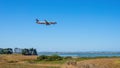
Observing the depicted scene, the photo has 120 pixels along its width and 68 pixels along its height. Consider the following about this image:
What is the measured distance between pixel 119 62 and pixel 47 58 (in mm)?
50659

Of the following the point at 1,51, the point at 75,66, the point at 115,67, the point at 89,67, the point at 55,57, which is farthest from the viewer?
the point at 1,51

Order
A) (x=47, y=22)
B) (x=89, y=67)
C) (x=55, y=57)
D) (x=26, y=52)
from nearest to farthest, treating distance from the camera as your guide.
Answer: (x=89, y=67)
(x=47, y=22)
(x=55, y=57)
(x=26, y=52)

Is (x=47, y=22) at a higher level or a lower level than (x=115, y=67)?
higher

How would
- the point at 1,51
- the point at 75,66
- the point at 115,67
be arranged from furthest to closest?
the point at 1,51, the point at 75,66, the point at 115,67

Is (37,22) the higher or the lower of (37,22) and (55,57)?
the higher

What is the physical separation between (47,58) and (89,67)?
5575 centimetres

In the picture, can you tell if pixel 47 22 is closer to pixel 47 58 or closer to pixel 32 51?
pixel 47 58

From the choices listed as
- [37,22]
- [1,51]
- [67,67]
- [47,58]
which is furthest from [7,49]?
[67,67]

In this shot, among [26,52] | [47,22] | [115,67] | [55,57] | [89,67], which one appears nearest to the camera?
[89,67]

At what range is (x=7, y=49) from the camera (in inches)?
7151

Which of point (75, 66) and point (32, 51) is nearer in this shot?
point (75, 66)

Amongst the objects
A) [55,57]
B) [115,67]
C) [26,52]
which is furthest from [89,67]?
[26,52]

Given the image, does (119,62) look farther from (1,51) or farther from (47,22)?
(1,51)

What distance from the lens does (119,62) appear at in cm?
4412
